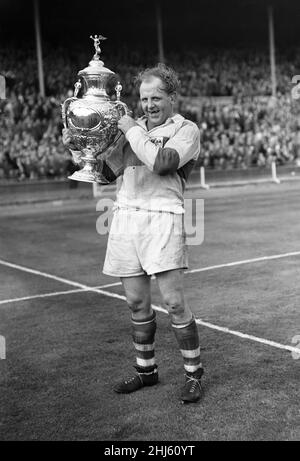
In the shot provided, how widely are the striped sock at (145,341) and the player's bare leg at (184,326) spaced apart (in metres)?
0.23

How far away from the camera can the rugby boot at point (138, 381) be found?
14.8 feet

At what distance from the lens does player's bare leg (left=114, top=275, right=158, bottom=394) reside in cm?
440

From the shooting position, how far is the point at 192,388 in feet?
14.1

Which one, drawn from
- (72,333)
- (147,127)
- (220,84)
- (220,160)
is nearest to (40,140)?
(220,160)

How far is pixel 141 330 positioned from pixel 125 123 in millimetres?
1397

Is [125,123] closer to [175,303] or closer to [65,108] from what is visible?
[65,108]

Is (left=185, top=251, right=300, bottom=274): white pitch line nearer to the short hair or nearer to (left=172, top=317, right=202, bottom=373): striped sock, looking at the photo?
(left=172, top=317, right=202, bottom=373): striped sock

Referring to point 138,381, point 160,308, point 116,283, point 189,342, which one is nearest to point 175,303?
point 189,342

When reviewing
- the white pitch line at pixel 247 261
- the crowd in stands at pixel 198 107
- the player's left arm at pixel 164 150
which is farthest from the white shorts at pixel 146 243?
the crowd in stands at pixel 198 107

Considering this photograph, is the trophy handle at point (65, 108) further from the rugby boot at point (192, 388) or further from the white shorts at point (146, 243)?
the rugby boot at point (192, 388)

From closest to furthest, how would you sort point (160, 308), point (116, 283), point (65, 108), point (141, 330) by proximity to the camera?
point (141, 330), point (65, 108), point (160, 308), point (116, 283)

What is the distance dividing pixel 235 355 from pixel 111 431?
5.25 feet

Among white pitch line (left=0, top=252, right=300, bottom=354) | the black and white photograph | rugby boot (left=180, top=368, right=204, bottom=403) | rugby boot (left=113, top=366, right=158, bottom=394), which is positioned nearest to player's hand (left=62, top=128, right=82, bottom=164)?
the black and white photograph

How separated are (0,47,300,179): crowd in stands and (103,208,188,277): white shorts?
16429mm
